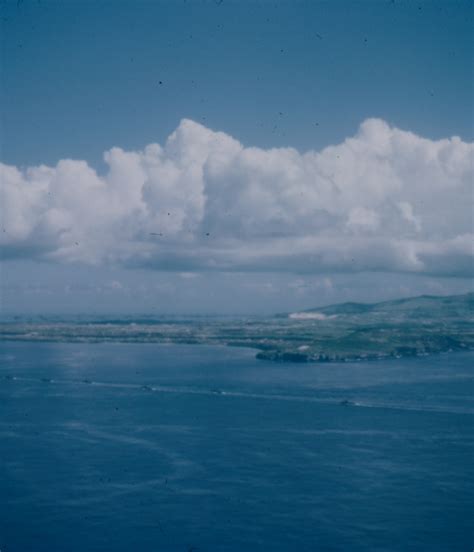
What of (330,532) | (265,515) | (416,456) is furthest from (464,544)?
(416,456)

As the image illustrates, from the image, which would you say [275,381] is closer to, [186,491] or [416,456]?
[416,456]

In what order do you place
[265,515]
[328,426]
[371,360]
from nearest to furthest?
[265,515], [328,426], [371,360]

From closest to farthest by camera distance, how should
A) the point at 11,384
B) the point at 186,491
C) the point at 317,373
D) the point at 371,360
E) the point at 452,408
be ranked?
the point at 186,491 → the point at 452,408 → the point at 11,384 → the point at 317,373 → the point at 371,360

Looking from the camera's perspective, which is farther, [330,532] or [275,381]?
[275,381]

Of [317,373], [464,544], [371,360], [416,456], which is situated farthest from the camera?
[371,360]

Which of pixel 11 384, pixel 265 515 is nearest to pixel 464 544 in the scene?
pixel 265 515

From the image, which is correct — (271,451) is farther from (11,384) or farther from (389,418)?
(11,384)
